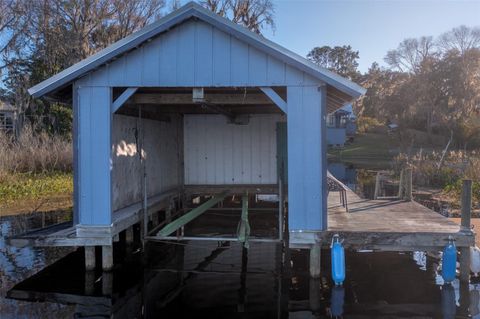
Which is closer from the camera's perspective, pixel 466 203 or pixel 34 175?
pixel 466 203

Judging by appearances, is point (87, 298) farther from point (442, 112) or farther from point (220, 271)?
point (442, 112)

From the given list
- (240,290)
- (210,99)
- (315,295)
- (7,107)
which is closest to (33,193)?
(210,99)

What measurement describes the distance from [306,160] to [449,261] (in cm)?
275

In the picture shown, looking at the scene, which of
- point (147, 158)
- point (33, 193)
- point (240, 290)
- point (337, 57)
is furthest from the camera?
point (337, 57)

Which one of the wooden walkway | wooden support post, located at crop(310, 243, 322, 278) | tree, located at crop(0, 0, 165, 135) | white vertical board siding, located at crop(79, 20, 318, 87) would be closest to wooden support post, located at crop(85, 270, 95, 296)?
white vertical board siding, located at crop(79, 20, 318, 87)

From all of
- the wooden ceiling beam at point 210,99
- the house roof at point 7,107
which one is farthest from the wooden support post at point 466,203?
the house roof at point 7,107

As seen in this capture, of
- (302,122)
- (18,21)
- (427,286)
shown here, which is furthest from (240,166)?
(18,21)

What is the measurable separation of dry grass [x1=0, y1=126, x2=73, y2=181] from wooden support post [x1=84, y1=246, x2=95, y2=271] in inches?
413

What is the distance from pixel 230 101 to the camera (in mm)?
9602

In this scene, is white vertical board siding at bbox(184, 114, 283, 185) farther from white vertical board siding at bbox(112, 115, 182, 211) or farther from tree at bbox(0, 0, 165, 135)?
tree at bbox(0, 0, 165, 135)

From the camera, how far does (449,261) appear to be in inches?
316

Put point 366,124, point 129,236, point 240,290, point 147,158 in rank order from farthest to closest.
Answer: point 366,124
point 147,158
point 129,236
point 240,290

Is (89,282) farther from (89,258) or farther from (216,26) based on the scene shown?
(216,26)

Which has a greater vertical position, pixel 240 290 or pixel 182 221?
pixel 182 221
